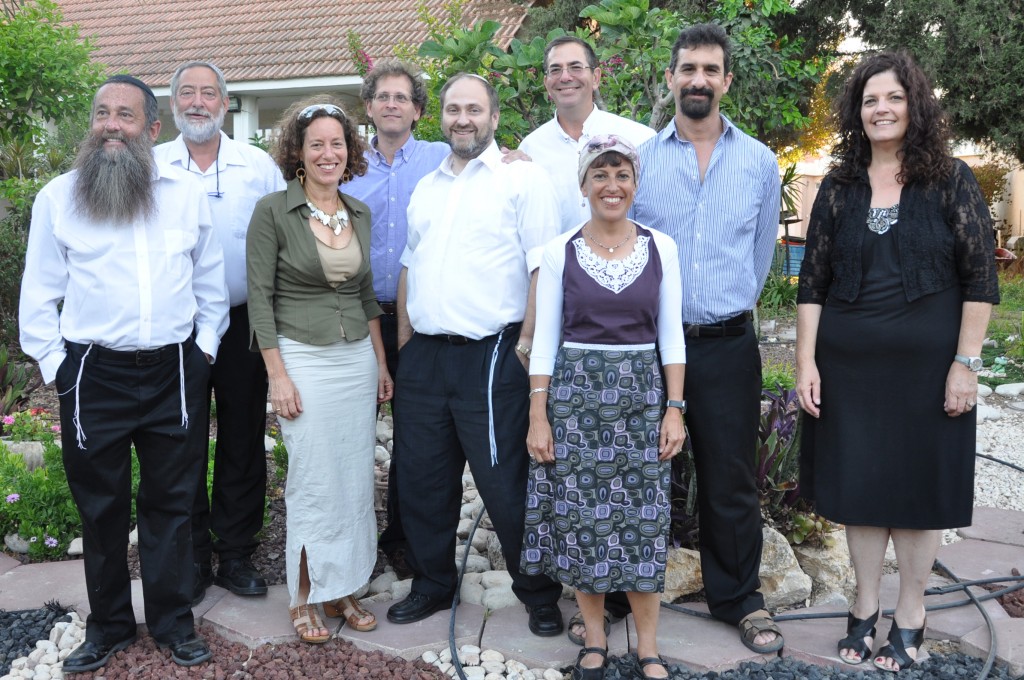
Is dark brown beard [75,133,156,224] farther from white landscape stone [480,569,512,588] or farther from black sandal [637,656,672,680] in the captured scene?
black sandal [637,656,672,680]

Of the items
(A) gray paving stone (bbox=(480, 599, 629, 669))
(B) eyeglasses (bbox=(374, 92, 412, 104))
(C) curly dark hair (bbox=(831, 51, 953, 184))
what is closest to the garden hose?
(A) gray paving stone (bbox=(480, 599, 629, 669))

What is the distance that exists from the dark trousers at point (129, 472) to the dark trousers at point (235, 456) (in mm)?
352

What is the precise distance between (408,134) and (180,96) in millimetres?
974

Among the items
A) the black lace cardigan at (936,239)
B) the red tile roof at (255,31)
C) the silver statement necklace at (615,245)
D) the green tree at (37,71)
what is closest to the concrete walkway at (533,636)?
the black lace cardigan at (936,239)

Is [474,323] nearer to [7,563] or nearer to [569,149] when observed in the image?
[569,149]

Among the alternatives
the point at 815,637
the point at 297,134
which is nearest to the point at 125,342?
the point at 297,134

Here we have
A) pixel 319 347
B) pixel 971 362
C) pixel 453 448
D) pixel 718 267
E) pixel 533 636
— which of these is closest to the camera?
pixel 971 362

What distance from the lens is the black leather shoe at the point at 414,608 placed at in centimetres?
356

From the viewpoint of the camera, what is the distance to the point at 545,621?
346cm

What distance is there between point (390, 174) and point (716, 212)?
4.89ft

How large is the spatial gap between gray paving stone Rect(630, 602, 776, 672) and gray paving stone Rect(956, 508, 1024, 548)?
5.71 feet

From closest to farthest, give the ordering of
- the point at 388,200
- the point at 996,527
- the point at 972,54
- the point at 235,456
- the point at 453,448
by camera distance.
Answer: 1. the point at 453,448
2. the point at 235,456
3. the point at 388,200
4. the point at 996,527
5. the point at 972,54

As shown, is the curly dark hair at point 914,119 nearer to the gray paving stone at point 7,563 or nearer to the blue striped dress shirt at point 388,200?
the blue striped dress shirt at point 388,200

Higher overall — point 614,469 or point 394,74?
point 394,74
